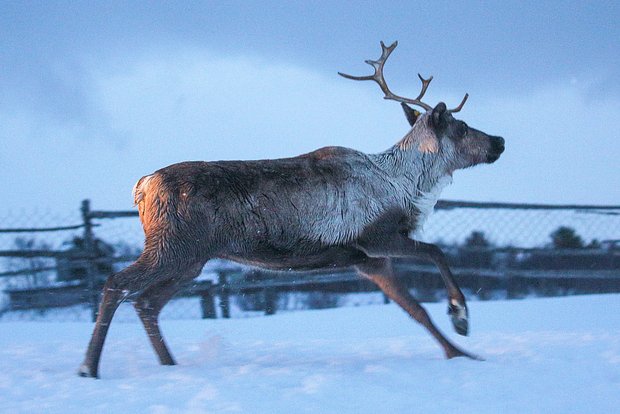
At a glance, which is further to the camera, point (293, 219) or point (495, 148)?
point (495, 148)

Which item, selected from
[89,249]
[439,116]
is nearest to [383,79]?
[439,116]

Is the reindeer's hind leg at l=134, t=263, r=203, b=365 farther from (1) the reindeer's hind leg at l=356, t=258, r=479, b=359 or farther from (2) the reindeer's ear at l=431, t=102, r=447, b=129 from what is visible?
(2) the reindeer's ear at l=431, t=102, r=447, b=129

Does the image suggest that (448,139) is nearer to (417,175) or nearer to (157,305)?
(417,175)

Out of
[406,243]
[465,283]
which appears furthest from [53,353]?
[465,283]

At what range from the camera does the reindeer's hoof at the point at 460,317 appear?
4477 millimetres

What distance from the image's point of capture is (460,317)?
4.48m

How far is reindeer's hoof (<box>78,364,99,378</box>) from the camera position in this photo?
3990 millimetres

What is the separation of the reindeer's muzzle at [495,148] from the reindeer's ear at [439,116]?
16.2 inches

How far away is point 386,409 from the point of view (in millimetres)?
3201

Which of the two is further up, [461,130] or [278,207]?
[461,130]

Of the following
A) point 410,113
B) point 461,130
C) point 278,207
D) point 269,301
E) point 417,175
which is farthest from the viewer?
point 269,301

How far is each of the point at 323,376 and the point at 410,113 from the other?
7.88 ft

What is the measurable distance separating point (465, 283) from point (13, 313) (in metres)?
6.79

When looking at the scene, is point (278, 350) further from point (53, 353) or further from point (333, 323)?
point (333, 323)
